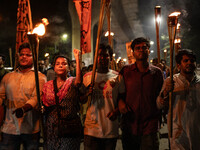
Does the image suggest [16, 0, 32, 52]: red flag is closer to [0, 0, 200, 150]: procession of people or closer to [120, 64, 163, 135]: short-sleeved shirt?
[0, 0, 200, 150]: procession of people

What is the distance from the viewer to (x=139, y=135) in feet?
10.4

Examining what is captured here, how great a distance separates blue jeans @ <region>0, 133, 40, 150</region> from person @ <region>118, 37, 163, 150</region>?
1413 millimetres

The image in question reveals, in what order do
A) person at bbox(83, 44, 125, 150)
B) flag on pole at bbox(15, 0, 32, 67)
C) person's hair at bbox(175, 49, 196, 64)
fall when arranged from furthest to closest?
flag on pole at bbox(15, 0, 32, 67), person's hair at bbox(175, 49, 196, 64), person at bbox(83, 44, 125, 150)

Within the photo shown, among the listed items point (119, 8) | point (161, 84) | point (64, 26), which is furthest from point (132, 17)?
point (161, 84)

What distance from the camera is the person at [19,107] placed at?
3098mm

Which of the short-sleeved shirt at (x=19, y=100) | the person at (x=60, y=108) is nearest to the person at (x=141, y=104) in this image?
the person at (x=60, y=108)

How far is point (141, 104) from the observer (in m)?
3.19

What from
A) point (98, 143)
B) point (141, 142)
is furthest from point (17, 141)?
point (141, 142)

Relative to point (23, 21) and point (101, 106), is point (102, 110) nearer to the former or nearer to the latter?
point (101, 106)

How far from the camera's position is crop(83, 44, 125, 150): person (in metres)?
3.08

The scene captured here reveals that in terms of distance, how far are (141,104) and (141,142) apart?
593 mm

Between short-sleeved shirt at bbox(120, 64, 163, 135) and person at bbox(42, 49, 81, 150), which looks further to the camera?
short-sleeved shirt at bbox(120, 64, 163, 135)

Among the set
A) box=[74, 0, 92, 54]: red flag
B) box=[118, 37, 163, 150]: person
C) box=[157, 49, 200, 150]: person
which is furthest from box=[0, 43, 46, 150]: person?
box=[157, 49, 200, 150]: person

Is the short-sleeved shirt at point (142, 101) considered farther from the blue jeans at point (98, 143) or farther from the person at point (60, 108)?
the person at point (60, 108)
